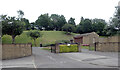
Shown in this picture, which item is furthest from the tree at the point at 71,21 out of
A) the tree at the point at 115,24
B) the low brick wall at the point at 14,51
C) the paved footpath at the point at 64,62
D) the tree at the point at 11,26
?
the paved footpath at the point at 64,62

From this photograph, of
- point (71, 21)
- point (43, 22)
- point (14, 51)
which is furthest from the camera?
point (71, 21)

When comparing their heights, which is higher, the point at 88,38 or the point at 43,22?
the point at 43,22

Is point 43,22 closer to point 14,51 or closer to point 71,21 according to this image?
point 71,21

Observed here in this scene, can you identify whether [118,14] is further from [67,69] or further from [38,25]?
[38,25]

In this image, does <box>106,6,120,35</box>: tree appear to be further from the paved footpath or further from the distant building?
the distant building

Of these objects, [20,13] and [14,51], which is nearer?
[14,51]

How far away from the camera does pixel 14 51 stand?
1678 centimetres

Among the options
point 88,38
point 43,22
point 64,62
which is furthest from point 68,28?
point 64,62

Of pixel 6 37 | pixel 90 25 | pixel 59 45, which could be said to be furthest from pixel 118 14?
pixel 90 25

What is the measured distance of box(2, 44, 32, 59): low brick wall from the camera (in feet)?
51.0

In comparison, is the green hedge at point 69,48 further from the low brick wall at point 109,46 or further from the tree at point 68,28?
the tree at point 68,28

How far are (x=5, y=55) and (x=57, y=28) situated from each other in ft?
264

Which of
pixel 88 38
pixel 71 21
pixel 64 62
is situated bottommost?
pixel 64 62

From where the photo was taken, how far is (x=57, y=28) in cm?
9575
